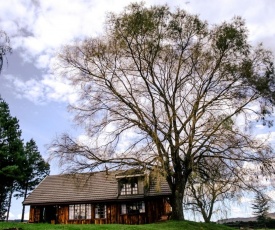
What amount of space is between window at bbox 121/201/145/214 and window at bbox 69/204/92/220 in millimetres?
3524

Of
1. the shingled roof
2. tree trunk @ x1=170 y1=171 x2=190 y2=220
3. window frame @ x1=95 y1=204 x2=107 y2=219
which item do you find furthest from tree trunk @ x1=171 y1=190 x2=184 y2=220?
window frame @ x1=95 y1=204 x2=107 y2=219

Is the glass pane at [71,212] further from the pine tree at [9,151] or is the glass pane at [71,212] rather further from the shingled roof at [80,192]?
the pine tree at [9,151]

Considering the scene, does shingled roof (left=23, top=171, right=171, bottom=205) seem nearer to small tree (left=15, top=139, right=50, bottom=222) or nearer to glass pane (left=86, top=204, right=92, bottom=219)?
glass pane (left=86, top=204, right=92, bottom=219)

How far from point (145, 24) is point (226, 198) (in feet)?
42.6

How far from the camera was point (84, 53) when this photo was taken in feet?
75.7

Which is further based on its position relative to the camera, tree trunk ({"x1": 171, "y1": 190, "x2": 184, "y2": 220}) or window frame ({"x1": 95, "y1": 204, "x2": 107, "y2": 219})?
window frame ({"x1": 95, "y1": 204, "x2": 107, "y2": 219})

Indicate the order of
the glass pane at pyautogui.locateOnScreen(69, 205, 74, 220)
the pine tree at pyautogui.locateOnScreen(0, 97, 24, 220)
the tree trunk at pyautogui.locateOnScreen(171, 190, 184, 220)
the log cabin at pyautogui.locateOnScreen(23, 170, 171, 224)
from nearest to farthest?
the tree trunk at pyautogui.locateOnScreen(171, 190, 184, 220)
the log cabin at pyautogui.locateOnScreen(23, 170, 171, 224)
the glass pane at pyautogui.locateOnScreen(69, 205, 74, 220)
the pine tree at pyautogui.locateOnScreen(0, 97, 24, 220)

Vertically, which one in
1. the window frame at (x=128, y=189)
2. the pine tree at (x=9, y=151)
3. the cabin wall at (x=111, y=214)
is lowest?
the cabin wall at (x=111, y=214)

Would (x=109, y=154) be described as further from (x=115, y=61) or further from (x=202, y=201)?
(x=202, y=201)

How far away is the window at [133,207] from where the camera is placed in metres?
31.4

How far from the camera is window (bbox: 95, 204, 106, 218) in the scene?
32.2 meters

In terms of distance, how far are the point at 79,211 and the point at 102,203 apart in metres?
2.55

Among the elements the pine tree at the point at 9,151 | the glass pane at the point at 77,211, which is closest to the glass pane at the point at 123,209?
the glass pane at the point at 77,211

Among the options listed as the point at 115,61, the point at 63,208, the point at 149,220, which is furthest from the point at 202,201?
the point at 115,61
